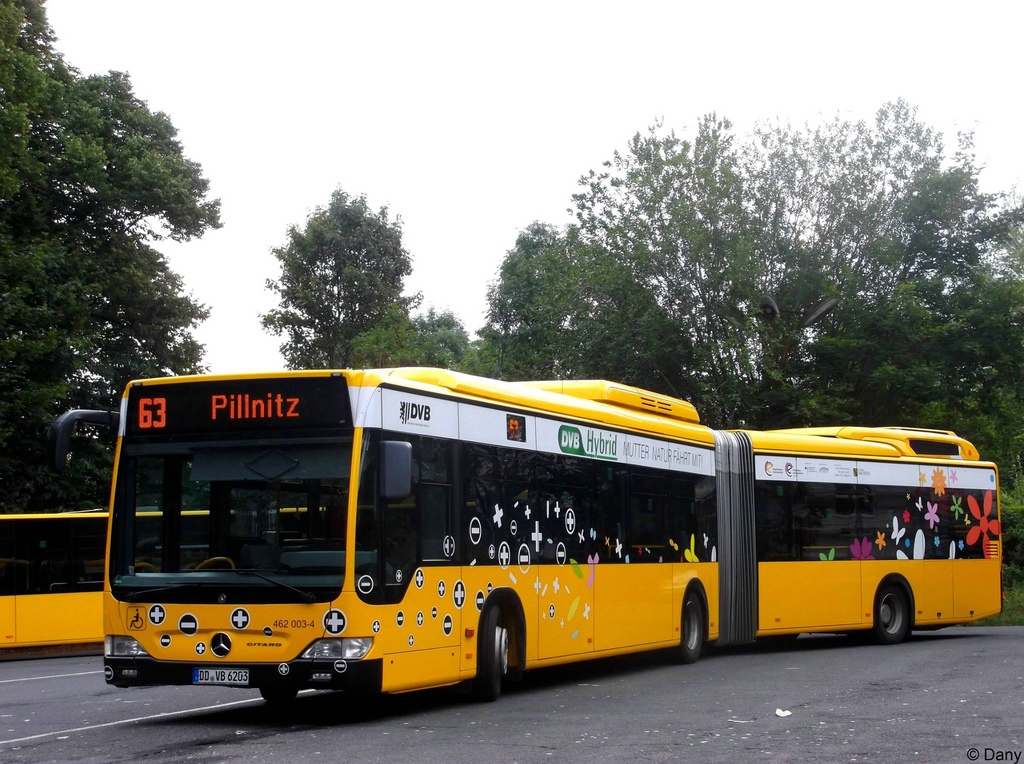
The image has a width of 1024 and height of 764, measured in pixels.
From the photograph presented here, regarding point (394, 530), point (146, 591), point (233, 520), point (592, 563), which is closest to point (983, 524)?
point (592, 563)

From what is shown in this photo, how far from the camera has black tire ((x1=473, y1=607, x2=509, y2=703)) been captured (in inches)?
510

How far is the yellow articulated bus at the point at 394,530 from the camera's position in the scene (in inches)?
438

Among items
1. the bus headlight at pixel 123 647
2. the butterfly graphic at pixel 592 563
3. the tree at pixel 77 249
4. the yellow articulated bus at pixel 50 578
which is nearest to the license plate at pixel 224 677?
the bus headlight at pixel 123 647

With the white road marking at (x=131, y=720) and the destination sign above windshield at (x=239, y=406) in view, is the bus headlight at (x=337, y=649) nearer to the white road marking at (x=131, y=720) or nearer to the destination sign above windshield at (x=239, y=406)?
the destination sign above windshield at (x=239, y=406)

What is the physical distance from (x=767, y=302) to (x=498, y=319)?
32.0 metres

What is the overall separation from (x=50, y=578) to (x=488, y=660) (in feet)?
45.4

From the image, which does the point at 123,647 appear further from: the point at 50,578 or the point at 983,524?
the point at 983,524

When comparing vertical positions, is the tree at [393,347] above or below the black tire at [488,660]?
above

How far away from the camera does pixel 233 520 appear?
11.3 meters

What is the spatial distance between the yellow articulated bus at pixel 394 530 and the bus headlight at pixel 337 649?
0.4 inches

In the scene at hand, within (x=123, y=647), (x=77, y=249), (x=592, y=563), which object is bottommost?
(x=123, y=647)

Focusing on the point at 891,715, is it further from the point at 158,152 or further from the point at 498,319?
the point at 498,319

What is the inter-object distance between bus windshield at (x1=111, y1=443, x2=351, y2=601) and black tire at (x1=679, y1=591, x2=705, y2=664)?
7961 millimetres

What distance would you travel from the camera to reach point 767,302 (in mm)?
30531
